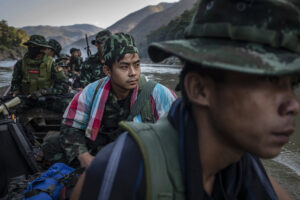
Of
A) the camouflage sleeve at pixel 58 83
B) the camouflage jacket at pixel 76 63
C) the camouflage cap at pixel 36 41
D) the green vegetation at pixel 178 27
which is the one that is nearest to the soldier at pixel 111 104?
the camouflage sleeve at pixel 58 83

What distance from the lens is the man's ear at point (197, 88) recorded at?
1067 millimetres

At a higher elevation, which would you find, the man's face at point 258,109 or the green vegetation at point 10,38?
the green vegetation at point 10,38

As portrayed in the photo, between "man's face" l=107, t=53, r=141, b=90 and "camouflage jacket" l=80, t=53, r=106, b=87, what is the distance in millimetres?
3372

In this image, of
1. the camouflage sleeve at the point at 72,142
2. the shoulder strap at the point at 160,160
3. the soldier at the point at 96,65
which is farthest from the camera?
the soldier at the point at 96,65

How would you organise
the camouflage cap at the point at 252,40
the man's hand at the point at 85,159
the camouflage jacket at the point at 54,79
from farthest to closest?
the camouflage jacket at the point at 54,79
the man's hand at the point at 85,159
the camouflage cap at the point at 252,40

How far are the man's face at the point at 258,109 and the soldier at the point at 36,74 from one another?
18.0ft

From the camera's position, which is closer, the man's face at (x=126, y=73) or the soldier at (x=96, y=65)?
the man's face at (x=126, y=73)

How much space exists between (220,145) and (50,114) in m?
5.14

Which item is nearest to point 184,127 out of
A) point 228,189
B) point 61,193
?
point 228,189

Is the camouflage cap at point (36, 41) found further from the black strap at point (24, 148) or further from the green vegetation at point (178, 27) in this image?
the green vegetation at point (178, 27)

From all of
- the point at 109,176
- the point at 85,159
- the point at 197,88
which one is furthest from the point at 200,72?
the point at 85,159

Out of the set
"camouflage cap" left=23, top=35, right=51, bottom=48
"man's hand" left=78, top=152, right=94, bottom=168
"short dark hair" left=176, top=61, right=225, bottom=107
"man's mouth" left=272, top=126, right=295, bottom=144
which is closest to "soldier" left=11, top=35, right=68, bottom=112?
"camouflage cap" left=23, top=35, right=51, bottom=48

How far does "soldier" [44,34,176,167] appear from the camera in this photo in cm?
272

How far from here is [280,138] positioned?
990 millimetres
